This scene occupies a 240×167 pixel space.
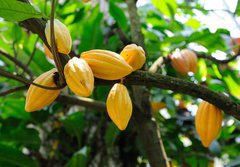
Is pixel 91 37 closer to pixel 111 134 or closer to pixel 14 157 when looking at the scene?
pixel 111 134

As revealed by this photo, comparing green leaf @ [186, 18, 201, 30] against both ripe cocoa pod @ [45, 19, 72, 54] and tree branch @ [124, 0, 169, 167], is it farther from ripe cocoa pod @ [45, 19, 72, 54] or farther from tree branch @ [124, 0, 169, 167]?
ripe cocoa pod @ [45, 19, 72, 54]

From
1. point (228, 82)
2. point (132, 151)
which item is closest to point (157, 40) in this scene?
point (228, 82)

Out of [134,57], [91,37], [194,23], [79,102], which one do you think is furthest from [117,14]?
[134,57]

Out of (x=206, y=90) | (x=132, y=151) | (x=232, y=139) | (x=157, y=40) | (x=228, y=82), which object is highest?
(x=206, y=90)

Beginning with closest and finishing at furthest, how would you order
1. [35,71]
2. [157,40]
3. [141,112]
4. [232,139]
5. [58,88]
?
[58,88]
[141,112]
[35,71]
[157,40]
[232,139]

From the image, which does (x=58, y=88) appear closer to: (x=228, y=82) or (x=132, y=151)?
(x=132, y=151)

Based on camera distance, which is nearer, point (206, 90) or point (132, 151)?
point (206, 90)
